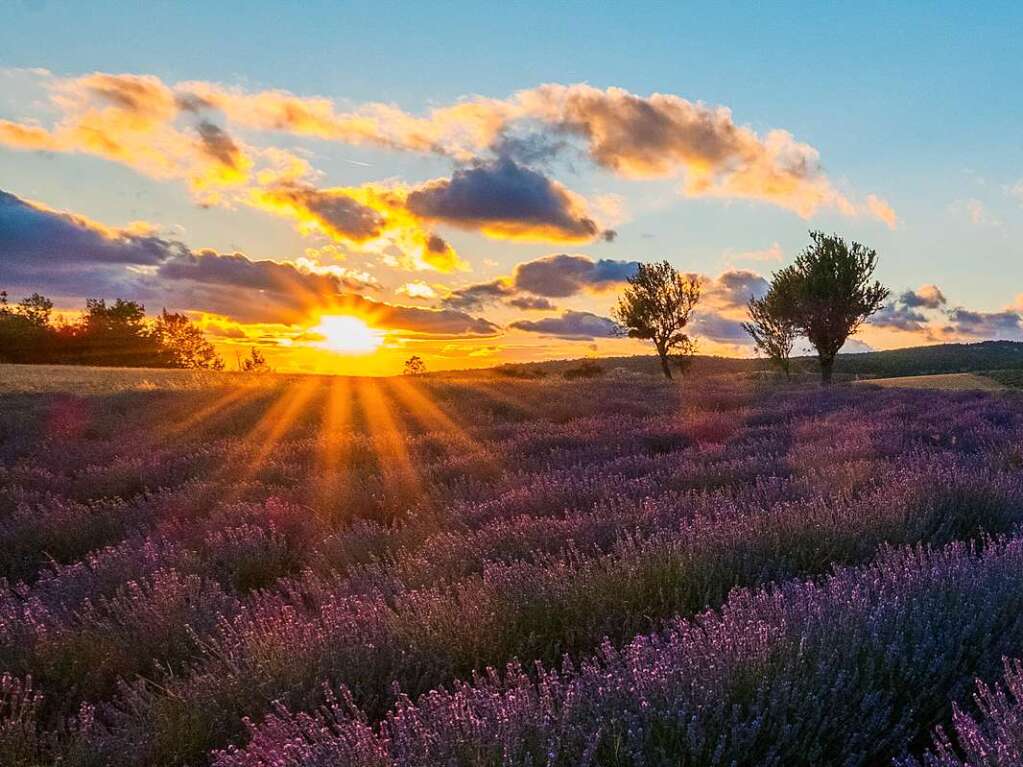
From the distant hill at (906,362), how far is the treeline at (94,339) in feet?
128

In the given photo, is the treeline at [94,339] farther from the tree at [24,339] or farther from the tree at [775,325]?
the tree at [775,325]

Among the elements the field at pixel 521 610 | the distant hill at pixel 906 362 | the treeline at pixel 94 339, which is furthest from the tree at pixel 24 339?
the field at pixel 521 610

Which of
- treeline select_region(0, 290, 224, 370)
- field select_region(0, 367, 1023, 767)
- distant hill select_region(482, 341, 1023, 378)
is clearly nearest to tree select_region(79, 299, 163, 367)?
treeline select_region(0, 290, 224, 370)

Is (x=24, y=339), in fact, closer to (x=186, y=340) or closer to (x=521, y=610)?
(x=186, y=340)

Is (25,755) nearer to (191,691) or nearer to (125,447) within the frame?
(191,691)

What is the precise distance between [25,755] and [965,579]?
2.95m

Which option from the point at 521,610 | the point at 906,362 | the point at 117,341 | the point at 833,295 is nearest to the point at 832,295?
the point at 833,295

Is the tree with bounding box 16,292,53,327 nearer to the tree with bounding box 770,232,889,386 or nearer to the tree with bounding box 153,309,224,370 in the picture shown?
the tree with bounding box 153,309,224,370

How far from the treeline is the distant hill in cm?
3913

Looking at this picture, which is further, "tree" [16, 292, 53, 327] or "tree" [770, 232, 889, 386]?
"tree" [16, 292, 53, 327]

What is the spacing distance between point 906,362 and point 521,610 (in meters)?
115

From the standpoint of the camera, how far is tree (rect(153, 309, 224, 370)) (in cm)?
7482

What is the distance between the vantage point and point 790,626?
6.82 ft

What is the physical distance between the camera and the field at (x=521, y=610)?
170 cm
